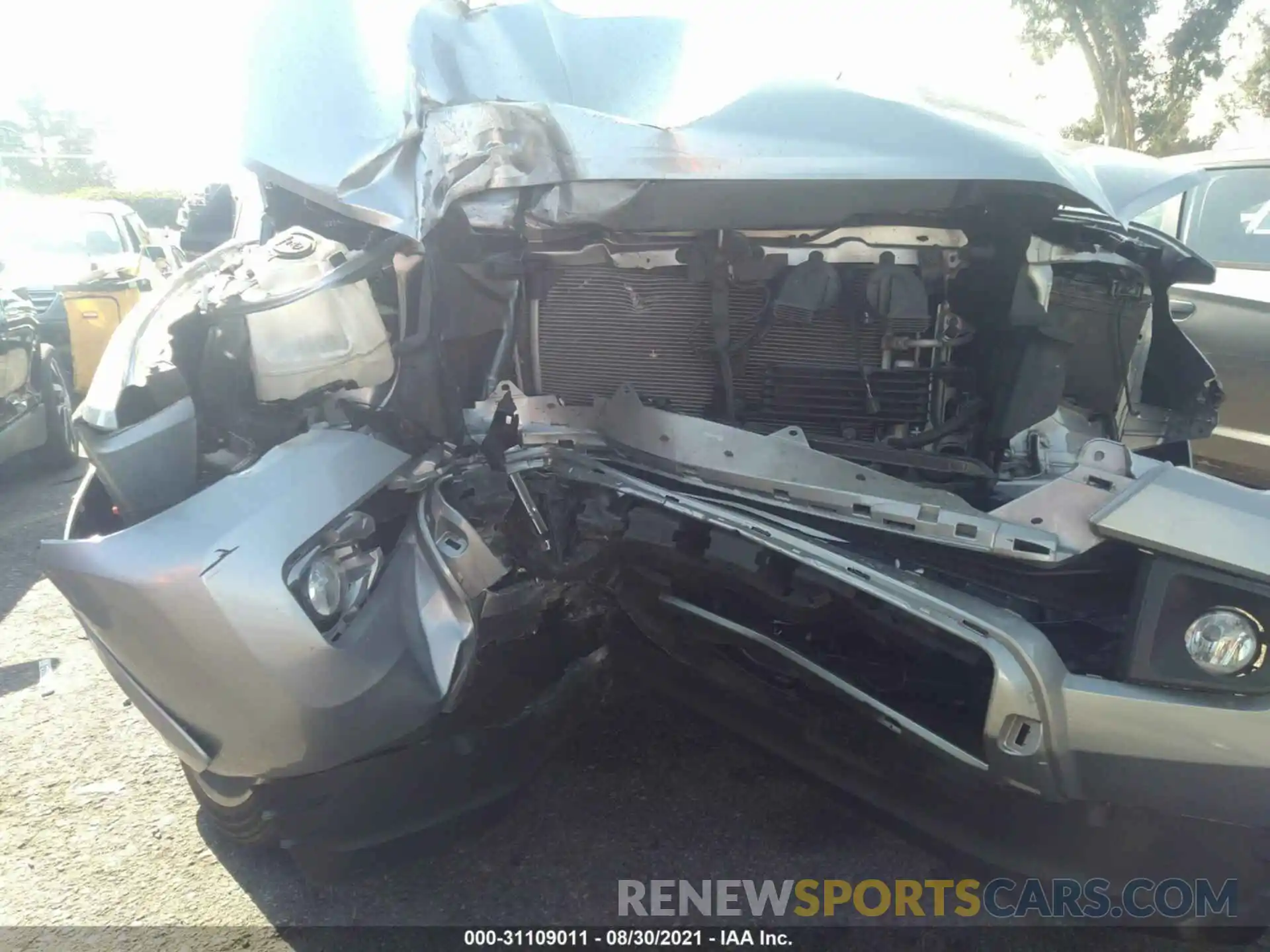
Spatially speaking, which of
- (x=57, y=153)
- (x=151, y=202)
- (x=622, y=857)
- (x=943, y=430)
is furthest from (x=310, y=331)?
(x=57, y=153)

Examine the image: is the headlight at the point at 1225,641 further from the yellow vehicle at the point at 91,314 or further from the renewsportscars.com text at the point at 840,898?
the yellow vehicle at the point at 91,314

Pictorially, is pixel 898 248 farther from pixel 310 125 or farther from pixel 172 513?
pixel 172 513

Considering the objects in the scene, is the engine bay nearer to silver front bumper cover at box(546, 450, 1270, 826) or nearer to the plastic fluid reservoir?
the plastic fluid reservoir

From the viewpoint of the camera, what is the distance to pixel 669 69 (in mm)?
2064

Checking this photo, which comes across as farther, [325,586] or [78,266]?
[78,266]

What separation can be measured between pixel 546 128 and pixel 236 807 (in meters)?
1.67

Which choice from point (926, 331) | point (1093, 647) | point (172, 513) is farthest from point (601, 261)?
point (1093, 647)

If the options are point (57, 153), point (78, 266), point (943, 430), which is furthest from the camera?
point (57, 153)

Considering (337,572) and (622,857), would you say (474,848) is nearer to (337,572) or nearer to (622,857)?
(622,857)

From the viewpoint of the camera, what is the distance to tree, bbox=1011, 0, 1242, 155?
1503 cm

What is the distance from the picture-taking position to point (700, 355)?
8.20ft

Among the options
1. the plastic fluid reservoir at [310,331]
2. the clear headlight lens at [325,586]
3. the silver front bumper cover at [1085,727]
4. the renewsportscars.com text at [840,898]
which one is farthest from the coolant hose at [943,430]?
the clear headlight lens at [325,586]

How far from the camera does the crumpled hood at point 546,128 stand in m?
1.79

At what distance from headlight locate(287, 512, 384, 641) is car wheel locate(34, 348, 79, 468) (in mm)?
4910
